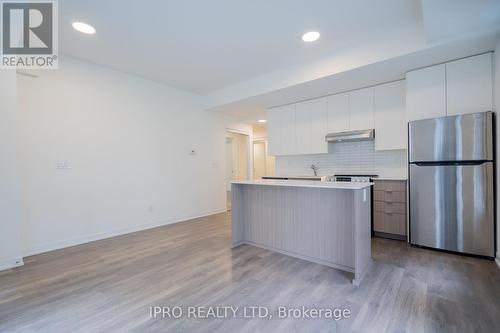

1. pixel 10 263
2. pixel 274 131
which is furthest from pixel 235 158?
pixel 10 263

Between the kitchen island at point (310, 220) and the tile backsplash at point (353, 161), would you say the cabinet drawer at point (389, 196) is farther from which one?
the kitchen island at point (310, 220)

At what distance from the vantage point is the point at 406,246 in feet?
10.5

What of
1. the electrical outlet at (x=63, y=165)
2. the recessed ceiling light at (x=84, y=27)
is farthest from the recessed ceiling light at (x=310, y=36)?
the electrical outlet at (x=63, y=165)

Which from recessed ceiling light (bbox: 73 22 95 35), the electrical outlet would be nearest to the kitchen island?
the electrical outlet

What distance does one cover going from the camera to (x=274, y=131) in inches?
207

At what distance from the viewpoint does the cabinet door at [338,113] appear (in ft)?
13.7

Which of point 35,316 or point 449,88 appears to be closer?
point 35,316

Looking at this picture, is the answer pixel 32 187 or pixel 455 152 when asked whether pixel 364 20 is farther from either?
pixel 32 187

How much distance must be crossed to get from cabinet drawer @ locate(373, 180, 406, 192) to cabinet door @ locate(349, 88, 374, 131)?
97cm

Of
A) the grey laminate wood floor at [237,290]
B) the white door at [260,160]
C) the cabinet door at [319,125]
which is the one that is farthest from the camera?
the white door at [260,160]

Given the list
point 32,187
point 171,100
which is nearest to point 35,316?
point 32,187

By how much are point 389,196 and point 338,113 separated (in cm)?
168

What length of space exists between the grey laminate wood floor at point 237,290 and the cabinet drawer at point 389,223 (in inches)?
12.1

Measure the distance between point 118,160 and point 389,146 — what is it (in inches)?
174
